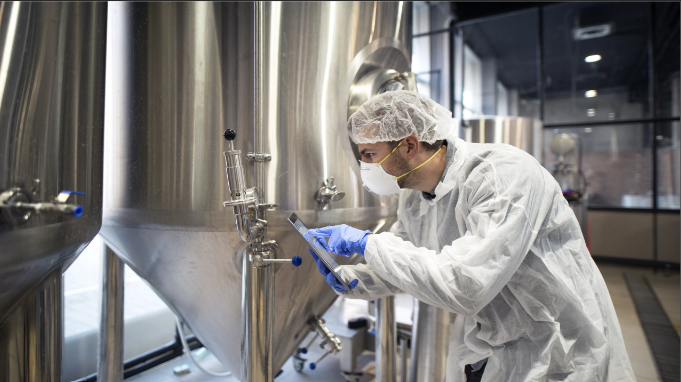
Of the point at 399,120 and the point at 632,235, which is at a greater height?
the point at 399,120

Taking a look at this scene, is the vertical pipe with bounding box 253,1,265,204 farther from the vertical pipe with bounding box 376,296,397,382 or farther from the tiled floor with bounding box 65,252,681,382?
the tiled floor with bounding box 65,252,681,382

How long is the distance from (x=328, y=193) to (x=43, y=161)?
655mm

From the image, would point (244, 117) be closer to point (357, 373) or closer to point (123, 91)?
point (123, 91)

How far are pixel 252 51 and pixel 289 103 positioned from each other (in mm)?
170

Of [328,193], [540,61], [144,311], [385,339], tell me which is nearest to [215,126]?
[328,193]

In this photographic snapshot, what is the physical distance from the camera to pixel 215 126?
109 centimetres

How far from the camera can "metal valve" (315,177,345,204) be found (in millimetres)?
1148

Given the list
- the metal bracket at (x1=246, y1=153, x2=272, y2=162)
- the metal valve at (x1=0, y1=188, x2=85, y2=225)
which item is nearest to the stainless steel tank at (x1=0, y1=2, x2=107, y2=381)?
the metal valve at (x1=0, y1=188, x2=85, y2=225)

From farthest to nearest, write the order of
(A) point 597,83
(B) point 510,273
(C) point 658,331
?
1. (A) point 597,83
2. (C) point 658,331
3. (B) point 510,273

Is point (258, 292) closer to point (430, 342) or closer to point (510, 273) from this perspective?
point (510, 273)

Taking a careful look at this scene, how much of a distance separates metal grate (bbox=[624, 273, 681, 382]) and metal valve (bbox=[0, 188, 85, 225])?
266cm

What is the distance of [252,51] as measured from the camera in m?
1.10

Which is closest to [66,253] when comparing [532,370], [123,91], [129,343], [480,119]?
[123,91]

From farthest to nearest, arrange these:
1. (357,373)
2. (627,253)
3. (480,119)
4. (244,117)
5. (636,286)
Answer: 1. (627,253)
2. (636,286)
3. (480,119)
4. (357,373)
5. (244,117)
